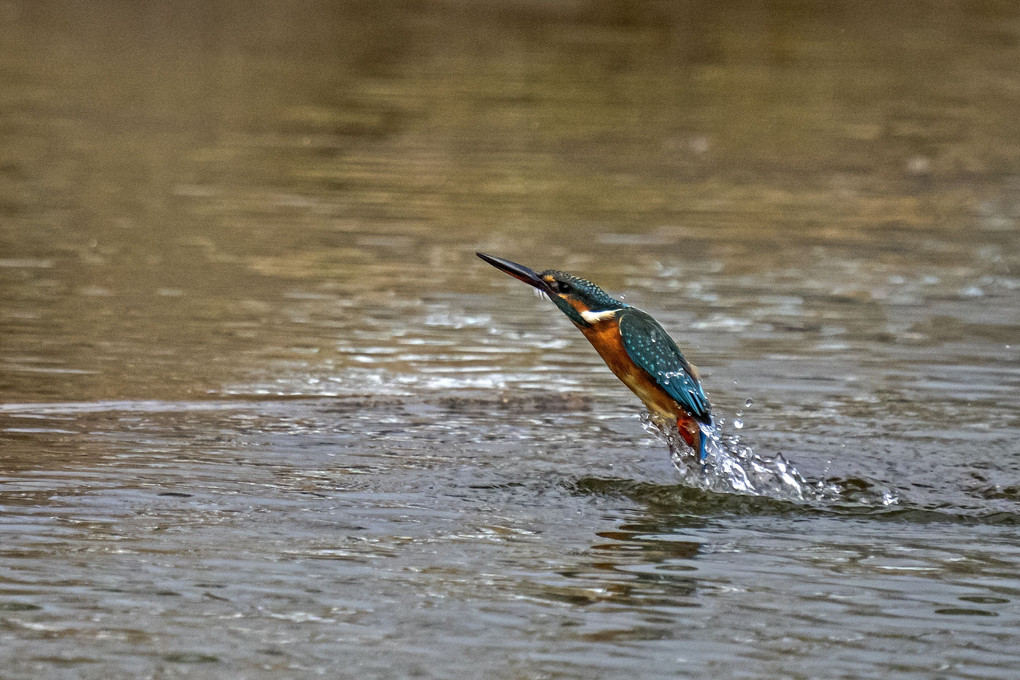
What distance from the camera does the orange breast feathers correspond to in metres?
6.08

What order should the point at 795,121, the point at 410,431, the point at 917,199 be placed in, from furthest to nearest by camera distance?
1. the point at 795,121
2. the point at 917,199
3. the point at 410,431

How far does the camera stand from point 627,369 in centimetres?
613

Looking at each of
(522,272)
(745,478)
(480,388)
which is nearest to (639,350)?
(522,272)

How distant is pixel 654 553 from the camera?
18.3 feet

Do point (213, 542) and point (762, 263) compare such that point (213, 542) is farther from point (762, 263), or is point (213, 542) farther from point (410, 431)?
Result: point (762, 263)

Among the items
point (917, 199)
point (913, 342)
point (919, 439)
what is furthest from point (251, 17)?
point (919, 439)

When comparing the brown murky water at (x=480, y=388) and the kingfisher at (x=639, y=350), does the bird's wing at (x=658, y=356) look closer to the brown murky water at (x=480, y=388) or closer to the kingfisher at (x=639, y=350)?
the kingfisher at (x=639, y=350)

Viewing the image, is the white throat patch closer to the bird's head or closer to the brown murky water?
the bird's head

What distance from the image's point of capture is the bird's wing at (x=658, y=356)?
6000 millimetres

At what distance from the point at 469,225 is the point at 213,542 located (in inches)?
296

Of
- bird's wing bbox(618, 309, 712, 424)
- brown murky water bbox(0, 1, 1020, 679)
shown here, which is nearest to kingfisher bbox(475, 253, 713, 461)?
bird's wing bbox(618, 309, 712, 424)

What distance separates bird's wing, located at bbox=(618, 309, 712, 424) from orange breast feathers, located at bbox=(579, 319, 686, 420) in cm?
3

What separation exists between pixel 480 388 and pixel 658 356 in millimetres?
2041

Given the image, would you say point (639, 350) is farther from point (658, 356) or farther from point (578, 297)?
point (578, 297)
